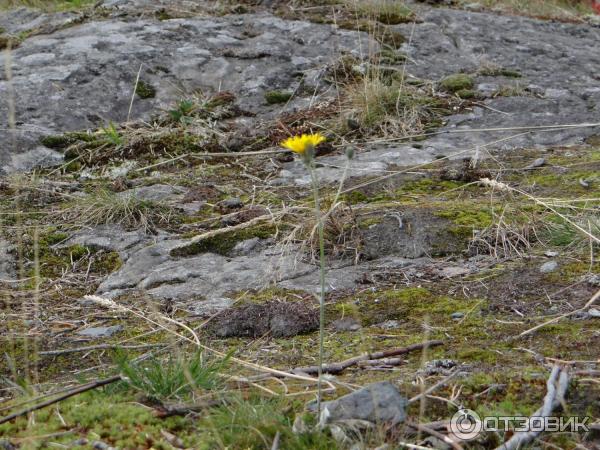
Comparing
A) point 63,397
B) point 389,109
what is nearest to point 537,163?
point 389,109

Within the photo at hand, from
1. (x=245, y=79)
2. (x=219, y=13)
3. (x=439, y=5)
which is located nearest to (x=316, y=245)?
(x=245, y=79)

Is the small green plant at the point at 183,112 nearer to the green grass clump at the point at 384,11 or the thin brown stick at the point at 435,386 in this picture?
the green grass clump at the point at 384,11

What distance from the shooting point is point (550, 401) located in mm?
1810

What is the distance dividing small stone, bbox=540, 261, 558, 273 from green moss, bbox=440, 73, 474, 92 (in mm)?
2407

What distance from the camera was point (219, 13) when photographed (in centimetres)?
593

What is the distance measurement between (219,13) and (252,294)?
3.64 m

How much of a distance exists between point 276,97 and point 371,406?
338cm

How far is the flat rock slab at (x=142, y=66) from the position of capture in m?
4.56

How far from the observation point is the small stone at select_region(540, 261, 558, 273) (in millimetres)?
2713

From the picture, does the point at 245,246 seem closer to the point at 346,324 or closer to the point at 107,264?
the point at 107,264

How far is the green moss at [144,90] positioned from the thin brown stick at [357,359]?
3051mm

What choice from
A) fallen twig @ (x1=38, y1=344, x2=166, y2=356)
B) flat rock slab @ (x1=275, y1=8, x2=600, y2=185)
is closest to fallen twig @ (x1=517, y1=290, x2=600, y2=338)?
fallen twig @ (x1=38, y1=344, x2=166, y2=356)

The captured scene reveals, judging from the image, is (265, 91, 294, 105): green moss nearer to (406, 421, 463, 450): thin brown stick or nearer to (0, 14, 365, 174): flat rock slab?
(0, 14, 365, 174): flat rock slab

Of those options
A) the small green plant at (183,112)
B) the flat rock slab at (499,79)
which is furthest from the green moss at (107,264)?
the small green plant at (183,112)
